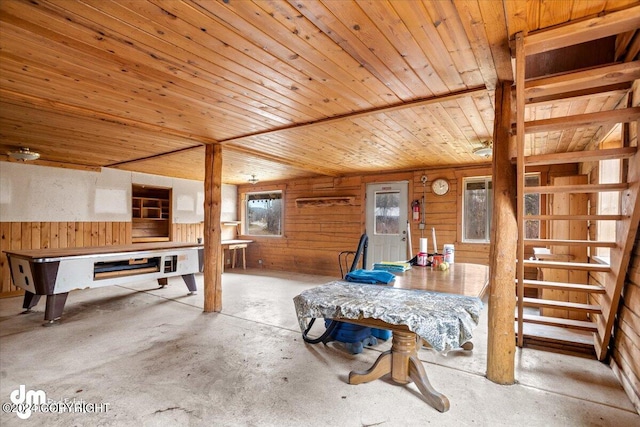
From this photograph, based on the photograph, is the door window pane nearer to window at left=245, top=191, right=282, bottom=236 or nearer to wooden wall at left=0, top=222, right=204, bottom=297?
window at left=245, top=191, right=282, bottom=236

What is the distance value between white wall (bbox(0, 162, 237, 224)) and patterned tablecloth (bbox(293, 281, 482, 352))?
5.79 meters

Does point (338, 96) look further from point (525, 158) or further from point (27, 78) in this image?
point (27, 78)

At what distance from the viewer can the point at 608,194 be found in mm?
3545

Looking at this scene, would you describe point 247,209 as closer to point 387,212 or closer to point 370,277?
point 387,212

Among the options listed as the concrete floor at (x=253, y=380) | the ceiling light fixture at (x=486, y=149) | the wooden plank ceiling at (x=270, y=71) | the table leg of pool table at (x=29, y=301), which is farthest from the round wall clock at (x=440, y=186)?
the table leg of pool table at (x=29, y=301)

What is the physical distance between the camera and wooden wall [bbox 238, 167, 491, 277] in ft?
18.8

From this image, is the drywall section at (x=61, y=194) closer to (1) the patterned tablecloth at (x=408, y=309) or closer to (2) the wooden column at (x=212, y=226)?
(2) the wooden column at (x=212, y=226)

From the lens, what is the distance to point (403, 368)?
2.27 m

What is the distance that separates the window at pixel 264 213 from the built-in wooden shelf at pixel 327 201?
0.89 metres

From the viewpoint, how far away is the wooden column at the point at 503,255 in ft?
7.73

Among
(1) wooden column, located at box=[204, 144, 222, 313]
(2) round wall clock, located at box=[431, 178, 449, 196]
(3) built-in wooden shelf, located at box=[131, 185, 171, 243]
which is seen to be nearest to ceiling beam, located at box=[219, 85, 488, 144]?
(1) wooden column, located at box=[204, 144, 222, 313]

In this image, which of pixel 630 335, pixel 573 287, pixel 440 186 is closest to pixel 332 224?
pixel 440 186

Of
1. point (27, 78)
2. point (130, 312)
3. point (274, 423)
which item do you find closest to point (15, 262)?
point (130, 312)

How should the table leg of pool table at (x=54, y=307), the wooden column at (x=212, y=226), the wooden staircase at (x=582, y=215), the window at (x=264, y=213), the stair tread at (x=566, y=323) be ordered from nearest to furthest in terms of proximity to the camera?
1. the wooden staircase at (x=582, y=215)
2. the stair tread at (x=566, y=323)
3. the table leg of pool table at (x=54, y=307)
4. the wooden column at (x=212, y=226)
5. the window at (x=264, y=213)
